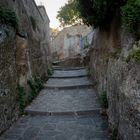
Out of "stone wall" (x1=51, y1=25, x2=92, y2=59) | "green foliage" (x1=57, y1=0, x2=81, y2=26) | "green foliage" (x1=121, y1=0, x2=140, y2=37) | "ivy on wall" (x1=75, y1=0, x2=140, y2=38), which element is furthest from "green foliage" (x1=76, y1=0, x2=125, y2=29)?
"green foliage" (x1=57, y1=0, x2=81, y2=26)

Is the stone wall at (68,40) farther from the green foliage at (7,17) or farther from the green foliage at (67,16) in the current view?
the green foliage at (7,17)

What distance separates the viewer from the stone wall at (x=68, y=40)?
61.1ft

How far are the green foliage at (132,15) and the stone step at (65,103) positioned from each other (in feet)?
7.99

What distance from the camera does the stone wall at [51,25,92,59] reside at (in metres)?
18.6

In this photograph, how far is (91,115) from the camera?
489 centimetres

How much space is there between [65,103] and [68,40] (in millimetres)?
13856

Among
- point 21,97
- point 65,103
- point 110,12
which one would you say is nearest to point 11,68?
point 21,97

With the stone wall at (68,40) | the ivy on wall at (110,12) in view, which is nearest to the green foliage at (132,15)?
the ivy on wall at (110,12)

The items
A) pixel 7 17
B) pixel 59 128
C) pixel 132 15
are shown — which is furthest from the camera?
pixel 7 17

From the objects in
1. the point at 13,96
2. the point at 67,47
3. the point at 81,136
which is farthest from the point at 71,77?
the point at 67,47

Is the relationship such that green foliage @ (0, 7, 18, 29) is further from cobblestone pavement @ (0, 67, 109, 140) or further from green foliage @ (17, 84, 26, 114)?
cobblestone pavement @ (0, 67, 109, 140)

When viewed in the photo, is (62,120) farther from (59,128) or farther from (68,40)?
(68,40)

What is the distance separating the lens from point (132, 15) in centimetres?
309

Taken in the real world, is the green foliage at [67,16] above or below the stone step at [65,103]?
above
